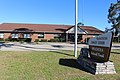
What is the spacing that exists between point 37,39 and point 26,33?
2.85 metres

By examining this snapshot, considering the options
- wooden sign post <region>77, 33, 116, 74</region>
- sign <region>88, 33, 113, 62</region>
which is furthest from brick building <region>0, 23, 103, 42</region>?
wooden sign post <region>77, 33, 116, 74</region>

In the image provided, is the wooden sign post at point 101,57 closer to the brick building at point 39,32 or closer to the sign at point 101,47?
the sign at point 101,47

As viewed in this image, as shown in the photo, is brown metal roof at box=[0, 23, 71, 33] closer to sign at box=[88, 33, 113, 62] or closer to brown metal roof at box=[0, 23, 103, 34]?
brown metal roof at box=[0, 23, 103, 34]

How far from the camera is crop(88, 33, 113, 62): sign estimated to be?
862cm

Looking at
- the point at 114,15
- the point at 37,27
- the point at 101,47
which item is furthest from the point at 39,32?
the point at 101,47

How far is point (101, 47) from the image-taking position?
928 cm

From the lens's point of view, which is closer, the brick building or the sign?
the sign

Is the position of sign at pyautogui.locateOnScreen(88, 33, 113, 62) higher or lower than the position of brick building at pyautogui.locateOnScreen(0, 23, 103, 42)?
lower

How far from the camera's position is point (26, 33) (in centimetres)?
4450

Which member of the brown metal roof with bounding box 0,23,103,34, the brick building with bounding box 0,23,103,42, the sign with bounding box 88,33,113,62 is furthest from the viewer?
the brown metal roof with bounding box 0,23,103,34

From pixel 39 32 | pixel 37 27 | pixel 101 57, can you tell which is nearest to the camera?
pixel 101 57

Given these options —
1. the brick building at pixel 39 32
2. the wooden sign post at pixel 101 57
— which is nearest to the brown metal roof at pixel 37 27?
the brick building at pixel 39 32

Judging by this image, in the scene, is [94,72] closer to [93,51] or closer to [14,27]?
[93,51]

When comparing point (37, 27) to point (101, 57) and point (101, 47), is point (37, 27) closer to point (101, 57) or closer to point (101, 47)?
point (101, 47)
